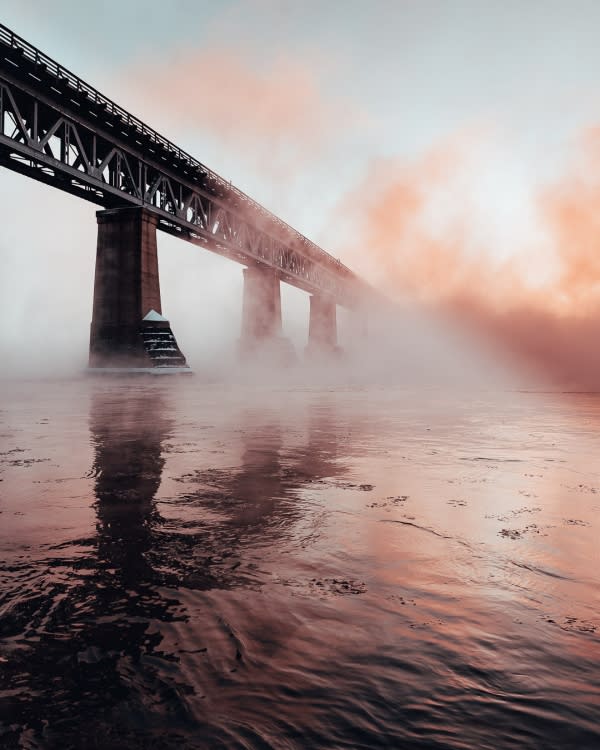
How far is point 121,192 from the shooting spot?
2844 cm

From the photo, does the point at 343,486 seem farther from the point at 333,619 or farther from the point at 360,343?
the point at 360,343

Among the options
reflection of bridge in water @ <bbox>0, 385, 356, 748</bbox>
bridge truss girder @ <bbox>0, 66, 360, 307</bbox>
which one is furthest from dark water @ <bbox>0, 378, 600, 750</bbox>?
bridge truss girder @ <bbox>0, 66, 360, 307</bbox>

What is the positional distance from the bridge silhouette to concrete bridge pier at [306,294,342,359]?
19259 mm

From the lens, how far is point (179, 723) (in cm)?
171

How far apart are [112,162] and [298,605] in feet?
99.4

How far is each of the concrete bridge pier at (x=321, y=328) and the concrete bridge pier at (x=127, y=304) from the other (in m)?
33.2

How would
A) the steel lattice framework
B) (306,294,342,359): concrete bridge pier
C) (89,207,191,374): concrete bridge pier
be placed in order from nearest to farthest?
the steel lattice framework < (89,207,191,374): concrete bridge pier < (306,294,342,359): concrete bridge pier

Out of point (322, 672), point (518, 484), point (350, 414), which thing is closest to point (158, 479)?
point (518, 484)

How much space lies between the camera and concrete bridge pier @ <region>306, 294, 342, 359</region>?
62094 millimetres

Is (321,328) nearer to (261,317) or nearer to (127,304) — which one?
(261,317)

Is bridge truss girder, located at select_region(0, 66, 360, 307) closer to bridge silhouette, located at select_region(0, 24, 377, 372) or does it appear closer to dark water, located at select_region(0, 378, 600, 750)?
bridge silhouette, located at select_region(0, 24, 377, 372)

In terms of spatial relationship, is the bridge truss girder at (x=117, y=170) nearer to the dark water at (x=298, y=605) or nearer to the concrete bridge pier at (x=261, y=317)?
the concrete bridge pier at (x=261, y=317)

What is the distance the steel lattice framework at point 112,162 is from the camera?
23.0m

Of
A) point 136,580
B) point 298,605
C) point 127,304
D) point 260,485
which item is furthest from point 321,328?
point 298,605
